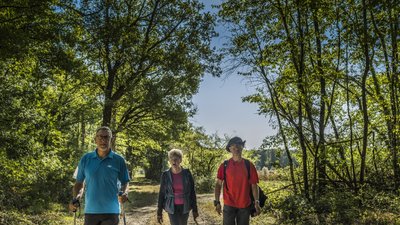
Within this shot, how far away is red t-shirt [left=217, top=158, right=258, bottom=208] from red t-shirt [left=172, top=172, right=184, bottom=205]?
757 millimetres

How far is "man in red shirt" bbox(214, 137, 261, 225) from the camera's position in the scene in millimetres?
5613

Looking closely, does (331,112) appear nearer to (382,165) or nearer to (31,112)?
(382,165)

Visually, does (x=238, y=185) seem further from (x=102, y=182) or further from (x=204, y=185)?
(x=204, y=185)

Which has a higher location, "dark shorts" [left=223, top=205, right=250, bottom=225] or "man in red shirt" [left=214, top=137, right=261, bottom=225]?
"man in red shirt" [left=214, top=137, right=261, bottom=225]

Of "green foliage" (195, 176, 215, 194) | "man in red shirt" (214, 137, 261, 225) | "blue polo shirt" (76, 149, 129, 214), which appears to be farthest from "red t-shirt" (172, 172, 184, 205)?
"green foliage" (195, 176, 215, 194)

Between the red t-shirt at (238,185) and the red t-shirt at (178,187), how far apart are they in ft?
2.48

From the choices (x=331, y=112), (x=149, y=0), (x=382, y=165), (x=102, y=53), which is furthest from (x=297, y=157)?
(x=149, y=0)

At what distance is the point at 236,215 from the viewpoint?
5699mm

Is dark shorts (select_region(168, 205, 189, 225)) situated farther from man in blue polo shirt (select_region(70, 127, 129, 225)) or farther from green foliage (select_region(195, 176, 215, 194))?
green foliage (select_region(195, 176, 215, 194))

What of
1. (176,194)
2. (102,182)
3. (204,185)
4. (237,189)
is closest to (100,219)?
(102,182)

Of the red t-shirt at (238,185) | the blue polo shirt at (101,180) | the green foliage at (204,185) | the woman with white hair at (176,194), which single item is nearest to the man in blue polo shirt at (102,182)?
the blue polo shirt at (101,180)

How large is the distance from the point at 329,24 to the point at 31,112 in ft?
30.8

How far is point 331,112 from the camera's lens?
38.8 feet

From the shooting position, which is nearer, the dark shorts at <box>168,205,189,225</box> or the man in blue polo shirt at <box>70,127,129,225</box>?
the man in blue polo shirt at <box>70,127,129,225</box>
